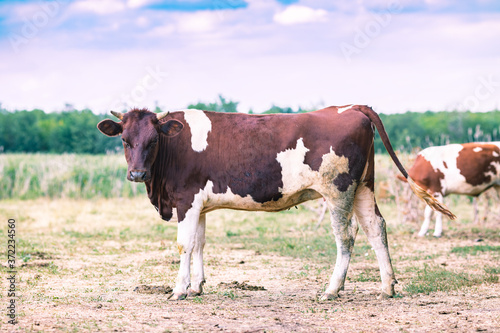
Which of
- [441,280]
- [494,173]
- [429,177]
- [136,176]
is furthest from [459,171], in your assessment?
[136,176]

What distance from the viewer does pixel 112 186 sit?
83.9 feet

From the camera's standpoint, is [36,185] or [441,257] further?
[36,185]

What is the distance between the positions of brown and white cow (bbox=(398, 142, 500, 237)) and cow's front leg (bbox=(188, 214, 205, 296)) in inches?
316

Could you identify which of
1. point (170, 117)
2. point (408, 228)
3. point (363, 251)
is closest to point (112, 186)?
point (408, 228)

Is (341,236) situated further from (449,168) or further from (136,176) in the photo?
(449,168)

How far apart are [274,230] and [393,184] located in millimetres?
4225

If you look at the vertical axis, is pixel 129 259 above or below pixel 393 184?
below

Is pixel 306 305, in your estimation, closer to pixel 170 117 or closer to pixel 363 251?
pixel 170 117

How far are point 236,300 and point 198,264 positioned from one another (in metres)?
0.78

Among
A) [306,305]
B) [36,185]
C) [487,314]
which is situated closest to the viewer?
[487,314]

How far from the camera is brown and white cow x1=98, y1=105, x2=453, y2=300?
26.4ft

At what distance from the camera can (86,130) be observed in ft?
150

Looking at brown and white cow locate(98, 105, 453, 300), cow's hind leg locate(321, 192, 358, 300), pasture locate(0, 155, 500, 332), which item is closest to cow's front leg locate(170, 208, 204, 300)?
brown and white cow locate(98, 105, 453, 300)

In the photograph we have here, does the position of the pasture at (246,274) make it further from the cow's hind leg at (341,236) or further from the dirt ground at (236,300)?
the cow's hind leg at (341,236)
